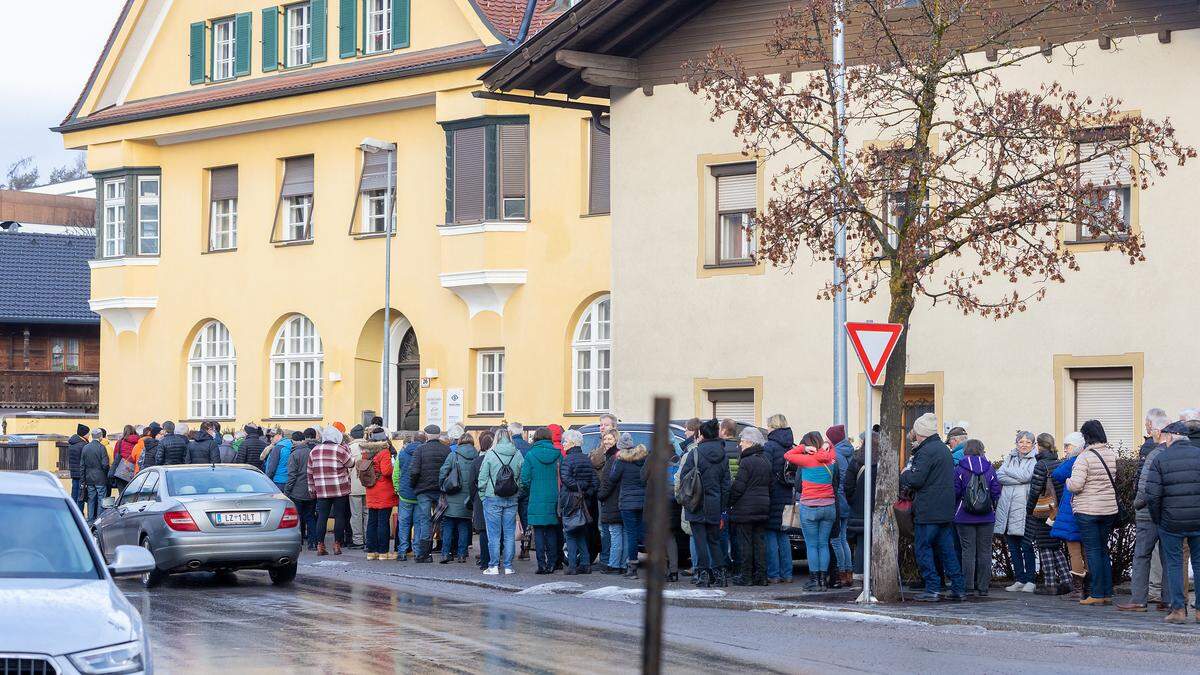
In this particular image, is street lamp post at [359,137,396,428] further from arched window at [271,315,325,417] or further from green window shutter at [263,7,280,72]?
green window shutter at [263,7,280,72]

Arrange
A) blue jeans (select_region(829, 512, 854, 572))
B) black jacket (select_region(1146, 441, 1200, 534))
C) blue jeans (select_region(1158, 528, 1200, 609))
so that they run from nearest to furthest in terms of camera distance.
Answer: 1. black jacket (select_region(1146, 441, 1200, 534))
2. blue jeans (select_region(1158, 528, 1200, 609))
3. blue jeans (select_region(829, 512, 854, 572))

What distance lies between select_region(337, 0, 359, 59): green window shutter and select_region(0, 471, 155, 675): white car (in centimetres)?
2720

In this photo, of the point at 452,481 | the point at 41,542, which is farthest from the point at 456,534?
the point at 41,542

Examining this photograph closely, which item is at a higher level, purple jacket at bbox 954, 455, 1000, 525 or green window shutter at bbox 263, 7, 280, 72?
green window shutter at bbox 263, 7, 280, 72

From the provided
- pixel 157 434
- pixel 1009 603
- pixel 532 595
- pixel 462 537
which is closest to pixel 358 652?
pixel 532 595

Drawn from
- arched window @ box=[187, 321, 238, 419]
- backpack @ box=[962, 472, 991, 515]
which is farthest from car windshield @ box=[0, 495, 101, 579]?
arched window @ box=[187, 321, 238, 419]

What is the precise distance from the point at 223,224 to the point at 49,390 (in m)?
21.2

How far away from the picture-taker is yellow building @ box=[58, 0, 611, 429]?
33.5 m

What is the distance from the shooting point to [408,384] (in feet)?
124

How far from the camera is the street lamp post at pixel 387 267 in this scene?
112ft

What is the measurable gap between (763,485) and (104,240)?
26698 millimetres

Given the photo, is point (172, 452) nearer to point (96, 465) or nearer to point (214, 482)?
point (96, 465)

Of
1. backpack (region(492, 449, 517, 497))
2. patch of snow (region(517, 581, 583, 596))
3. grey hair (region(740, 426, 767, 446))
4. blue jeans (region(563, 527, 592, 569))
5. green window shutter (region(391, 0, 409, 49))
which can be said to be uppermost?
green window shutter (region(391, 0, 409, 49))

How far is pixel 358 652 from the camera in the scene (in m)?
13.2
